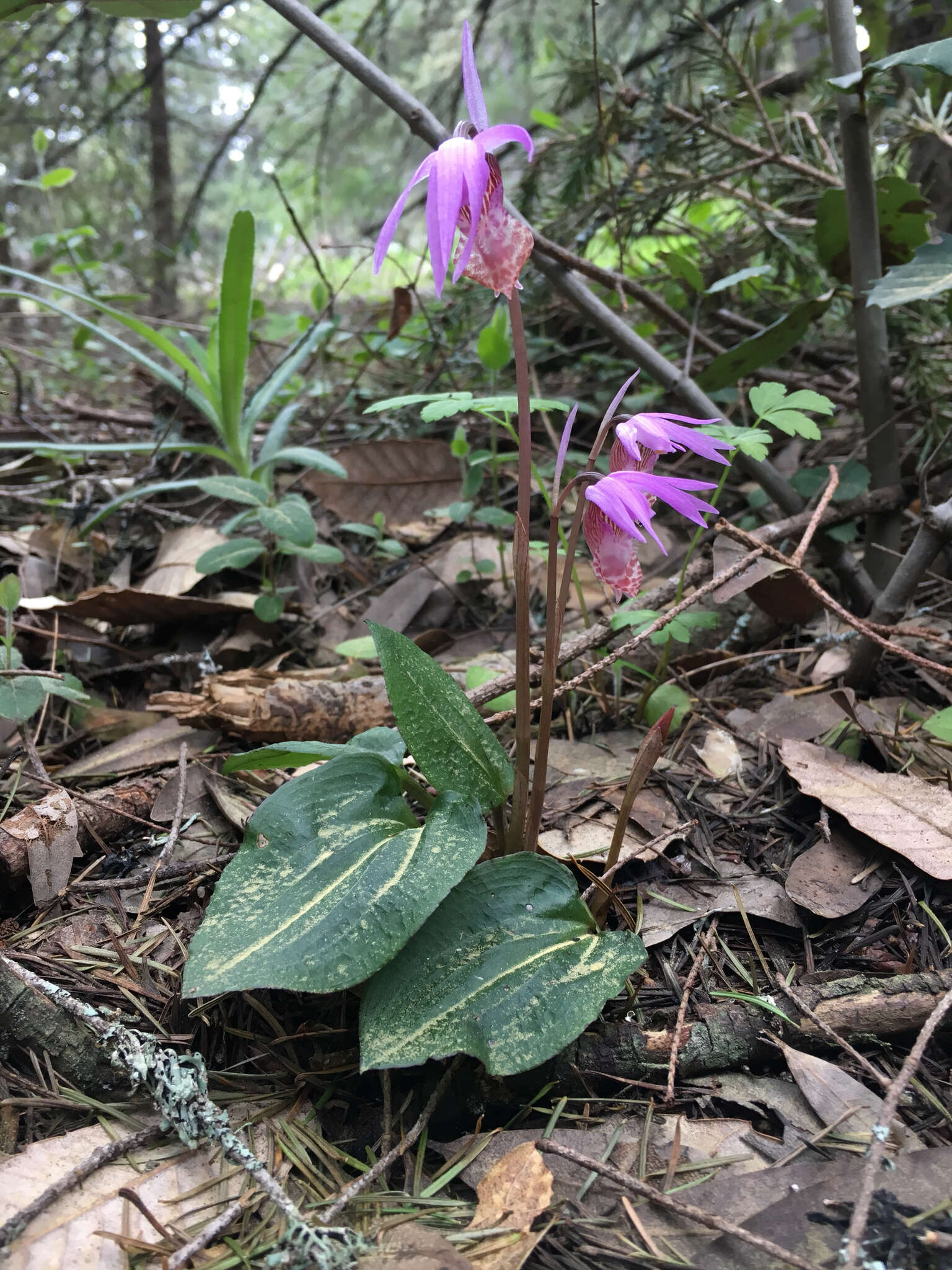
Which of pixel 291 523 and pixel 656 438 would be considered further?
pixel 291 523

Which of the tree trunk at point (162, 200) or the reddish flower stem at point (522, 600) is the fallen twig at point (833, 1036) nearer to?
the reddish flower stem at point (522, 600)

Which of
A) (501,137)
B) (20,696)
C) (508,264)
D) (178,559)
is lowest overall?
(20,696)

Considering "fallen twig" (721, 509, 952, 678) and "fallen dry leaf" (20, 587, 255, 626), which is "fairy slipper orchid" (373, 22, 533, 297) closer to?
"fallen twig" (721, 509, 952, 678)

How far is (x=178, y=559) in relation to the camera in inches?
92.4

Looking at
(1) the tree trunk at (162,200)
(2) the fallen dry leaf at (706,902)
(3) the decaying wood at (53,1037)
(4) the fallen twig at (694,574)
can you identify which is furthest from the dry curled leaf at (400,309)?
(1) the tree trunk at (162,200)

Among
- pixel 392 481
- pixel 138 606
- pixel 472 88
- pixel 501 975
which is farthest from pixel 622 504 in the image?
pixel 392 481

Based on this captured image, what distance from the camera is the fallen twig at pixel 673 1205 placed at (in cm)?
79

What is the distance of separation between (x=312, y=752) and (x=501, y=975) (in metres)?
0.44

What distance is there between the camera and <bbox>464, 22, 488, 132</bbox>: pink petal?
94cm

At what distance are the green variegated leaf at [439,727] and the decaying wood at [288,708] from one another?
1.27 ft

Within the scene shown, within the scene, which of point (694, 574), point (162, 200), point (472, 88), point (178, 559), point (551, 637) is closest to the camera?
point (472, 88)

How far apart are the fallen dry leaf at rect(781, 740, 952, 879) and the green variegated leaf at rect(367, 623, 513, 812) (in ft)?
1.99

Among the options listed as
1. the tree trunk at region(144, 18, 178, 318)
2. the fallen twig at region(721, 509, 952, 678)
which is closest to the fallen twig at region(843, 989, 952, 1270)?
the fallen twig at region(721, 509, 952, 678)

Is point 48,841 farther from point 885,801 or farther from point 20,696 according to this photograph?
point 885,801
